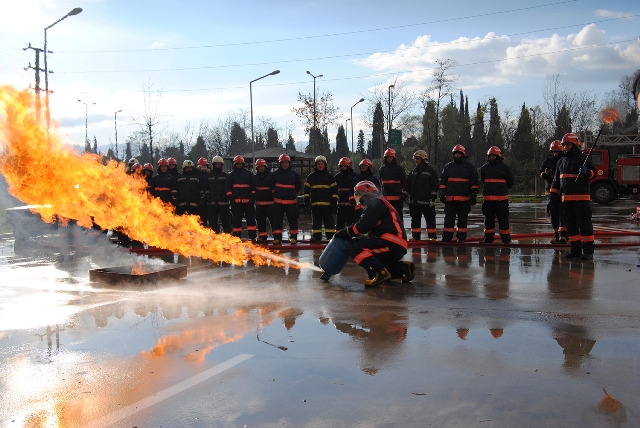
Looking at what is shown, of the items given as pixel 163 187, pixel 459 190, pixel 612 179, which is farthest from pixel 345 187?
pixel 612 179

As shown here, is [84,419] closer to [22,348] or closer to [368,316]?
[22,348]

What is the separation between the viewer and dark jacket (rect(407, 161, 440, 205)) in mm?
13078

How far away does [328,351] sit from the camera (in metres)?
5.34

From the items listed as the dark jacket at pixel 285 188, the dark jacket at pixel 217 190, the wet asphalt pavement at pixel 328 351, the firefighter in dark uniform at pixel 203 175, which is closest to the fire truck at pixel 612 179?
the dark jacket at pixel 285 188

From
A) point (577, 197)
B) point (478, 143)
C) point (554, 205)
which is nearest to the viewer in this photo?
point (577, 197)

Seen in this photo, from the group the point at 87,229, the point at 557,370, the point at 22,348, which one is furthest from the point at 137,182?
the point at 557,370

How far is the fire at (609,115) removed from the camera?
9.79 metres

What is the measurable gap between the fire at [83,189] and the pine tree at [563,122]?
3851 centimetres

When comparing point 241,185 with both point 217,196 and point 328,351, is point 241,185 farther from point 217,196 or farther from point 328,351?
point 328,351

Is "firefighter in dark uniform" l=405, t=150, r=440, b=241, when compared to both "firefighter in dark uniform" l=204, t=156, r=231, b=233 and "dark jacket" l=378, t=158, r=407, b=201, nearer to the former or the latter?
"dark jacket" l=378, t=158, r=407, b=201

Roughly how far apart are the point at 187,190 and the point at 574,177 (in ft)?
31.8

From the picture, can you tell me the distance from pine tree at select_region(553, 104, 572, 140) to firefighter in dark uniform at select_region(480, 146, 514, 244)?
34.3 m

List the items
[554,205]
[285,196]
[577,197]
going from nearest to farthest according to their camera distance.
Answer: [577,197]
[554,205]
[285,196]

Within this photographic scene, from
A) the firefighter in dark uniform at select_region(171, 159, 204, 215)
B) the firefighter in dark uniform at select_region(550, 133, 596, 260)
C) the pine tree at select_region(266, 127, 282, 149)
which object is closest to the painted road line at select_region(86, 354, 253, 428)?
the firefighter in dark uniform at select_region(550, 133, 596, 260)
